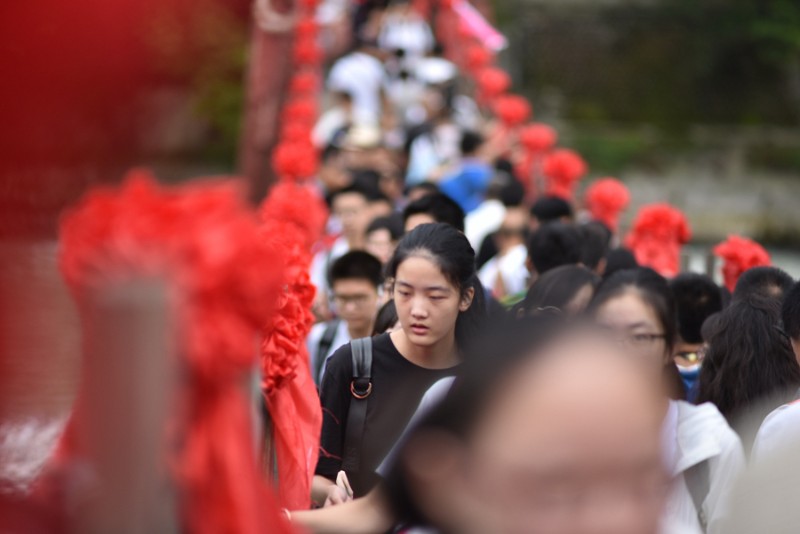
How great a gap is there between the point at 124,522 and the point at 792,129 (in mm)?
19089

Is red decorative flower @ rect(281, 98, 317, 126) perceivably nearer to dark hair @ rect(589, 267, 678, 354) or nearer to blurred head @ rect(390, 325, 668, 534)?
dark hair @ rect(589, 267, 678, 354)

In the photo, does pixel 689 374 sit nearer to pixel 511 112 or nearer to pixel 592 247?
pixel 592 247

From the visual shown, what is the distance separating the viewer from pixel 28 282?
5.24 ft

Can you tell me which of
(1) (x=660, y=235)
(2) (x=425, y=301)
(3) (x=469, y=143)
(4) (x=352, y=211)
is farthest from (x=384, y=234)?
(3) (x=469, y=143)

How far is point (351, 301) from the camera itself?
527 centimetres

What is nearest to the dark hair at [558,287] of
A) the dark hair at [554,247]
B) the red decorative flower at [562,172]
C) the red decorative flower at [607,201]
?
the dark hair at [554,247]

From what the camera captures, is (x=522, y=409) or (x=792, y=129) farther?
(x=792, y=129)

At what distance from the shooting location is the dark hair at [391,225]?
6.17 metres

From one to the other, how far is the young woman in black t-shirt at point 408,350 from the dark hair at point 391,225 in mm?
2006

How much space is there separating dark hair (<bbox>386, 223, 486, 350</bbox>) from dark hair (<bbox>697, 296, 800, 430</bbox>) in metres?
0.78

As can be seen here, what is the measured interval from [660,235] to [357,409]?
12.2 feet

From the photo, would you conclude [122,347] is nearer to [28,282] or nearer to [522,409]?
[28,282]

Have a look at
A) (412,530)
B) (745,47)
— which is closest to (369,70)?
(745,47)

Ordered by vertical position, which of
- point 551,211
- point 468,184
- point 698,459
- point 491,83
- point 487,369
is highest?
point 491,83
